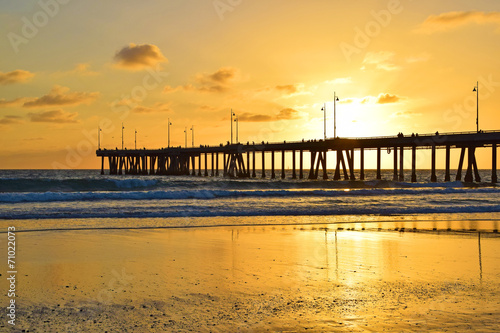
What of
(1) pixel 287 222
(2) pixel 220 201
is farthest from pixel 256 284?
(2) pixel 220 201

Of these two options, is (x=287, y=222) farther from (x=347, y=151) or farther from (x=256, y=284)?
(x=347, y=151)

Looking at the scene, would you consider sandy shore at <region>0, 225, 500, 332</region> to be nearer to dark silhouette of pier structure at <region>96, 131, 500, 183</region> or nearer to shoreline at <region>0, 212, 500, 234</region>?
shoreline at <region>0, 212, 500, 234</region>

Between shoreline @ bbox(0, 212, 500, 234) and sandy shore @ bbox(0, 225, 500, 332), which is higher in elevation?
sandy shore @ bbox(0, 225, 500, 332)

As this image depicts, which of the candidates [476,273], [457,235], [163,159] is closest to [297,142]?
[163,159]

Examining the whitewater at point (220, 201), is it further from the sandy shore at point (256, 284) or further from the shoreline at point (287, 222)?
the sandy shore at point (256, 284)

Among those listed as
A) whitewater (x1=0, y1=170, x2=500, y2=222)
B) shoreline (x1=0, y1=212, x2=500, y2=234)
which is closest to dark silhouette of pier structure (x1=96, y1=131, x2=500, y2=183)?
whitewater (x1=0, y1=170, x2=500, y2=222)

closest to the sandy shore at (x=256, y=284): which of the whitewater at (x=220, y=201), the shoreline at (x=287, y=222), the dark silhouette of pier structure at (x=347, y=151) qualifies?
the shoreline at (x=287, y=222)

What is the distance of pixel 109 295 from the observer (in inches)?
291

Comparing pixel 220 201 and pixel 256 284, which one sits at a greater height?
pixel 256 284

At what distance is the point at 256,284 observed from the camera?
813cm

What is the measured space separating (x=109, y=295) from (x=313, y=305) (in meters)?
3.30

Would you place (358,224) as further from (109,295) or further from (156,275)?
(109,295)

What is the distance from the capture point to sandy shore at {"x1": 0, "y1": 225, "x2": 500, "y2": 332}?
608 cm

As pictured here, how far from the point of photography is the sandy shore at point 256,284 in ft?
19.9
